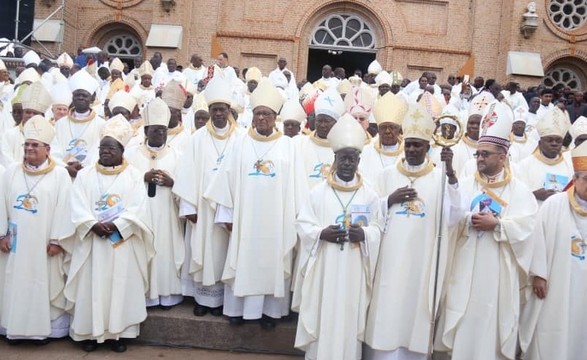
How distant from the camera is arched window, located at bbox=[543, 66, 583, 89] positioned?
21.9m

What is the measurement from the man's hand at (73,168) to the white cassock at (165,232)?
66 cm

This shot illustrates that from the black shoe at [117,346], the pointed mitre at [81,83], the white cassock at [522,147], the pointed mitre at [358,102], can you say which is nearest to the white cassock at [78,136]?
the pointed mitre at [81,83]

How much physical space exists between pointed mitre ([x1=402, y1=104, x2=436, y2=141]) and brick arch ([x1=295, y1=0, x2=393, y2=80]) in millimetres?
16483

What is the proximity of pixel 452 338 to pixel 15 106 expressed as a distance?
21.5 feet

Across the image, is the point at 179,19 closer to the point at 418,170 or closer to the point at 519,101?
the point at 519,101

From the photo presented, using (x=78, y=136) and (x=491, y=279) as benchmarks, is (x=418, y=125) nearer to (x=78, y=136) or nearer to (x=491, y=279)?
(x=491, y=279)

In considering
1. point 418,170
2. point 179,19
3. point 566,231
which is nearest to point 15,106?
point 418,170

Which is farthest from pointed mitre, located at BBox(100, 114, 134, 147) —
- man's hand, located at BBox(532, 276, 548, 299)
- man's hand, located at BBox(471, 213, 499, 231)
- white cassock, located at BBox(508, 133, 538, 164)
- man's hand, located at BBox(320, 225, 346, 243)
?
white cassock, located at BBox(508, 133, 538, 164)

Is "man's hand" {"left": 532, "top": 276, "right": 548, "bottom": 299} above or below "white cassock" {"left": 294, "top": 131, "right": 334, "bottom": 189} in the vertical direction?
below

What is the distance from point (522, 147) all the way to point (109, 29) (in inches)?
651

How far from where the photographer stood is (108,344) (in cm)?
605

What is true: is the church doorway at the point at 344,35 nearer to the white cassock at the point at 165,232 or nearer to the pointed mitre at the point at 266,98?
the pointed mitre at the point at 266,98

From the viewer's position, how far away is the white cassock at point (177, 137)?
7402mm

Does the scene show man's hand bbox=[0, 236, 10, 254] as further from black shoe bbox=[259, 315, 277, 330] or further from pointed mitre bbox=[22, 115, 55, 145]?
black shoe bbox=[259, 315, 277, 330]
